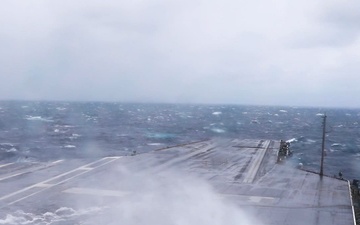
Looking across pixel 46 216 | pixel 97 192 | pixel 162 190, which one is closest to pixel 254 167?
pixel 162 190

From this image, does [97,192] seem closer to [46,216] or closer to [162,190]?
[162,190]

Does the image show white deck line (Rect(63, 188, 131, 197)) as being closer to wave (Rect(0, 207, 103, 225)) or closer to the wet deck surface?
the wet deck surface

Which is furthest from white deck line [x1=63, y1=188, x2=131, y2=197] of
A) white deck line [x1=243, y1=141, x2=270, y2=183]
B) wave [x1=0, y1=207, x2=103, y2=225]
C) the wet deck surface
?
white deck line [x1=243, y1=141, x2=270, y2=183]

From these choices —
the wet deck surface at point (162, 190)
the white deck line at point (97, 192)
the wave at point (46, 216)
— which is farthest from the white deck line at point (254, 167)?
the wave at point (46, 216)

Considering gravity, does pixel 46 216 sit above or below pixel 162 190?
below

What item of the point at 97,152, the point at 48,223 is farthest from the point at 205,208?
the point at 97,152

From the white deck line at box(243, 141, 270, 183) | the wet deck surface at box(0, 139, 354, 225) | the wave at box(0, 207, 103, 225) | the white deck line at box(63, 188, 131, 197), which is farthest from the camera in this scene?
the white deck line at box(243, 141, 270, 183)

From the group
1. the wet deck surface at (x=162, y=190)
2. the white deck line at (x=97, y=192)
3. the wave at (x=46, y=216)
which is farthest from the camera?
the white deck line at (x=97, y=192)

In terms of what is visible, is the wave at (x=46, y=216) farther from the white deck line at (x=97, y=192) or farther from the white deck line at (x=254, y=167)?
the white deck line at (x=254, y=167)
